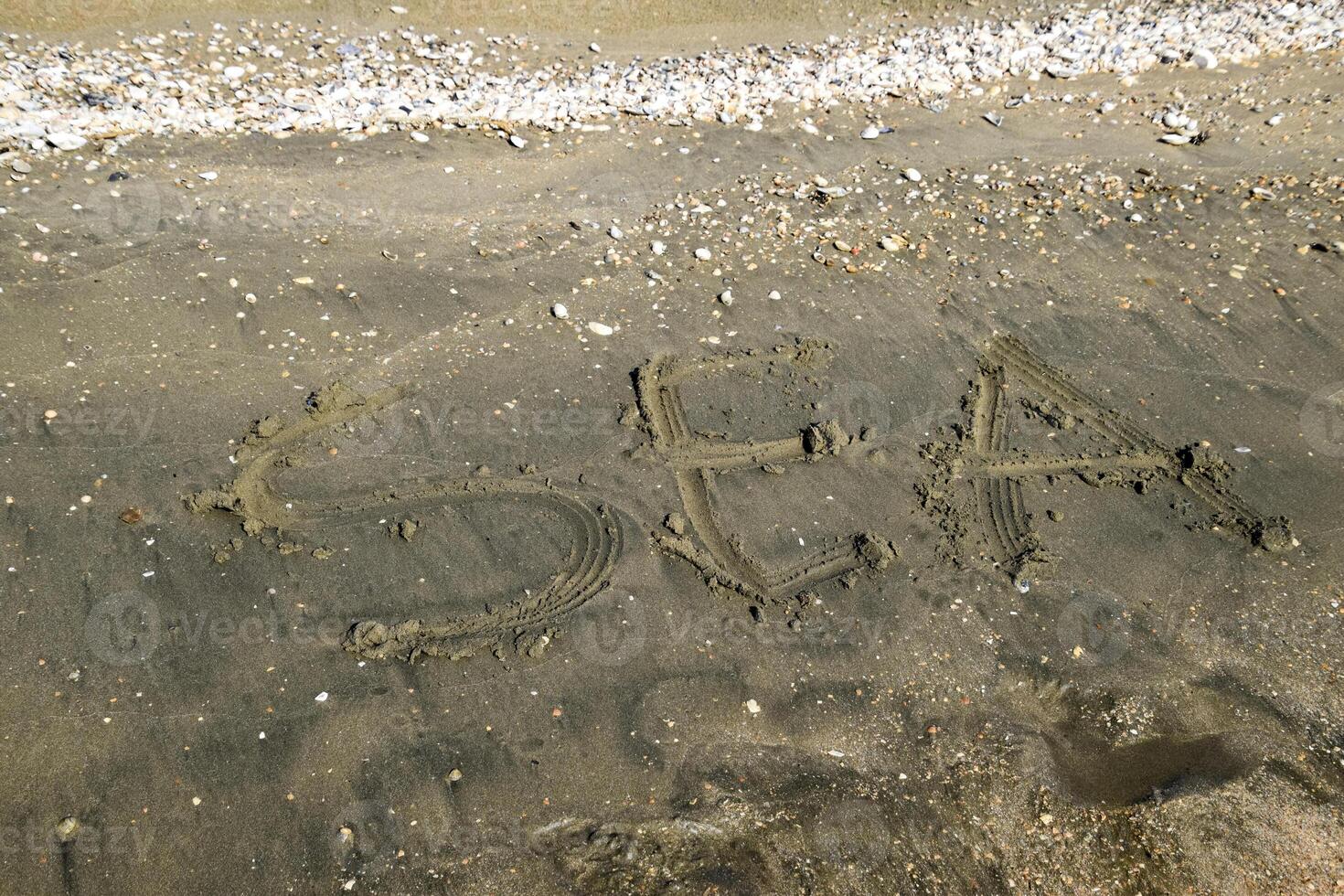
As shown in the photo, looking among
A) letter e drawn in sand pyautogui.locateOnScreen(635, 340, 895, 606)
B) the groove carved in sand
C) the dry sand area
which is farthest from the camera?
letter e drawn in sand pyautogui.locateOnScreen(635, 340, 895, 606)

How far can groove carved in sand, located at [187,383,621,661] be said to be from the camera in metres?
3.88

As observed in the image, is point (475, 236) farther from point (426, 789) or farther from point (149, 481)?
point (426, 789)

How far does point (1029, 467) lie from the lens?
4844mm

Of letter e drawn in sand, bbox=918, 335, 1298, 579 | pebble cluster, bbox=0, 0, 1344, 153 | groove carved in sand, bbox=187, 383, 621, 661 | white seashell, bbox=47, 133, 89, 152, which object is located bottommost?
groove carved in sand, bbox=187, 383, 621, 661

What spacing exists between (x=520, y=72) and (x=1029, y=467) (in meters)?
5.89

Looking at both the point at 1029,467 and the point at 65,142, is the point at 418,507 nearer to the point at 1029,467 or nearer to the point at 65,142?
the point at 1029,467

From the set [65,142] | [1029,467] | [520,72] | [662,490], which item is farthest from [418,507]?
[520,72]

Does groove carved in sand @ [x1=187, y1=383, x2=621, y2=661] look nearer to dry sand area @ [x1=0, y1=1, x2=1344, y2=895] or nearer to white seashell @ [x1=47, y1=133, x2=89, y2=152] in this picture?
dry sand area @ [x1=0, y1=1, x2=1344, y2=895]

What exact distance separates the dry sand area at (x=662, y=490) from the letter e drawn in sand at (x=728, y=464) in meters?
0.03

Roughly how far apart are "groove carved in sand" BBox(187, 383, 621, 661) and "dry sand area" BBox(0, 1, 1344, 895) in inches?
0.8

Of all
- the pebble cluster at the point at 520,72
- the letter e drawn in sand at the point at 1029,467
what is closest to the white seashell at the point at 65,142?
the pebble cluster at the point at 520,72

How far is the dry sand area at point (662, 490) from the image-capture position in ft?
11.1

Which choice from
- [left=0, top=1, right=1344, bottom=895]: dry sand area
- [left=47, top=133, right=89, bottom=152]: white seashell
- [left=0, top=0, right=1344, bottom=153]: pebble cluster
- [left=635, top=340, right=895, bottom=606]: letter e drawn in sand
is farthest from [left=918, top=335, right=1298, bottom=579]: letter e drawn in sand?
[left=47, top=133, right=89, bottom=152]: white seashell

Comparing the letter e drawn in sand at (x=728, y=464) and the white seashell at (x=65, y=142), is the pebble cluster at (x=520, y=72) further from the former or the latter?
the letter e drawn in sand at (x=728, y=464)
